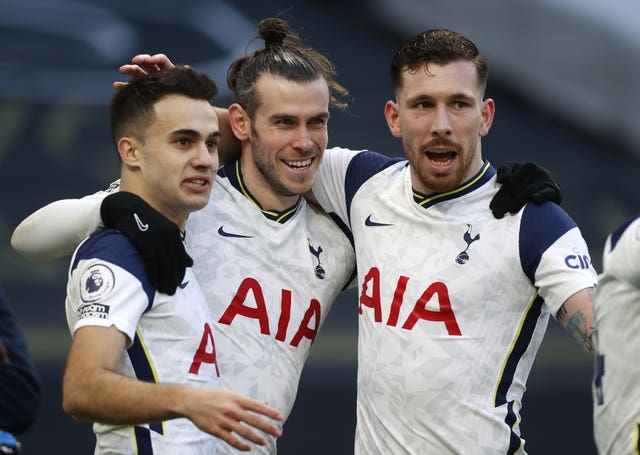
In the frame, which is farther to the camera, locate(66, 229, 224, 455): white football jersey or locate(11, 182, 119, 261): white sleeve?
locate(11, 182, 119, 261): white sleeve


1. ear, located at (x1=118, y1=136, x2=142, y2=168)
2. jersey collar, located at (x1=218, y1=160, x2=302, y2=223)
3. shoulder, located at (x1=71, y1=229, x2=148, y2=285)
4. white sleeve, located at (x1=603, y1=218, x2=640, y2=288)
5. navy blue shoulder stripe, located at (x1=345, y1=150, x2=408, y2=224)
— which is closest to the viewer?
white sleeve, located at (x1=603, y1=218, x2=640, y2=288)

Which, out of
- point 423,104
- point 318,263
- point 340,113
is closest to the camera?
point 423,104

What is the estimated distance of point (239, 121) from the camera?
4777 millimetres

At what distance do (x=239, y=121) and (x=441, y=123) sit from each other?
0.92 m

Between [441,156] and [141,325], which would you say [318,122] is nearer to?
[441,156]

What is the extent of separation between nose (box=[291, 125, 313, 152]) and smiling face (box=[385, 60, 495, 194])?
40 centimetres

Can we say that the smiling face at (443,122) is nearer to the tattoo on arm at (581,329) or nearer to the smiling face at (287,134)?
the smiling face at (287,134)

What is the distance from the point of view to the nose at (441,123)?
4.37 metres

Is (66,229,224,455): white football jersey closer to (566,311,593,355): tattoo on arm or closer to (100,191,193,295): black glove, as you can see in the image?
(100,191,193,295): black glove

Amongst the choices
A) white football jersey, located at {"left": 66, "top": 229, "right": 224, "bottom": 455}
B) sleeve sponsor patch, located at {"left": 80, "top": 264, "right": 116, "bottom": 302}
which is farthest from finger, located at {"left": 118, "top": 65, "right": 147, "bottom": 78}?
sleeve sponsor patch, located at {"left": 80, "top": 264, "right": 116, "bottom": 302}

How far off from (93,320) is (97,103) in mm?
5915

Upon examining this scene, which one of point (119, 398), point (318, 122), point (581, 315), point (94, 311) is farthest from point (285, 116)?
point (119, 398)

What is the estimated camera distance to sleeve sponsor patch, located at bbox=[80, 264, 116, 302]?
3760 millimetres

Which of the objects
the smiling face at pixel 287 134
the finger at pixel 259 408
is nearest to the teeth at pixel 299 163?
the smiling face at pixel 287 134
